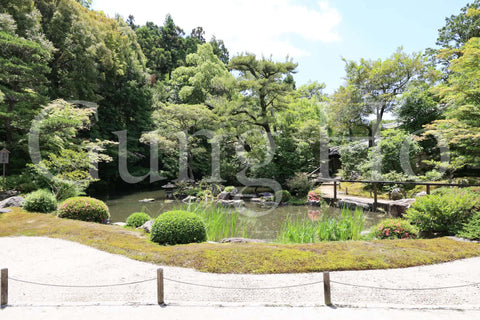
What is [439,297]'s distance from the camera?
3404 millimetres

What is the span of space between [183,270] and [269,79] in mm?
13483

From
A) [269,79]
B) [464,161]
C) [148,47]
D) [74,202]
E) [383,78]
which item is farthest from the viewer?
[148,47]

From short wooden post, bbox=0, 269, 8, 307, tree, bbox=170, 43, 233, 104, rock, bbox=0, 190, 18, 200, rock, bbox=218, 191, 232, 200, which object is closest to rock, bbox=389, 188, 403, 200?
rock, bbox=218, 191, 232, 200

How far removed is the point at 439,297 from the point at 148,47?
3581 centimetres

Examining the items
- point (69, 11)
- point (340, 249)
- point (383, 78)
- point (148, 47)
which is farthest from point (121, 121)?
point (340, 249)

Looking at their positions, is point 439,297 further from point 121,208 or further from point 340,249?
point 121,208

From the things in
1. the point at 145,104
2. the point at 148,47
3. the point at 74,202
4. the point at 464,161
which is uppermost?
the point at 148,47

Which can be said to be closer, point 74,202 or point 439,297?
point 439,297

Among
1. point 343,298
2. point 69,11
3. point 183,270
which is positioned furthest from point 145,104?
point 343,298

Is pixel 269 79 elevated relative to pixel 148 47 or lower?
lower

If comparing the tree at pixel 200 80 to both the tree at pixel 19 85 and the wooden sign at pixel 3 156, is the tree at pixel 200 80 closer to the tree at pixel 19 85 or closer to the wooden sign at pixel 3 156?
the tree at pixel 19 85

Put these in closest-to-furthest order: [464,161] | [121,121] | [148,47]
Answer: [464,161]
[121,121]
[148,47]

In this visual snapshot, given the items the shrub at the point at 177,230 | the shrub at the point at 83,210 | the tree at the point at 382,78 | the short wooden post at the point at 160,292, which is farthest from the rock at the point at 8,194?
the tree at the point at 382,78

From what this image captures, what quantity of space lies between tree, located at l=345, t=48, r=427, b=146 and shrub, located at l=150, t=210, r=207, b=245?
16217 mm
